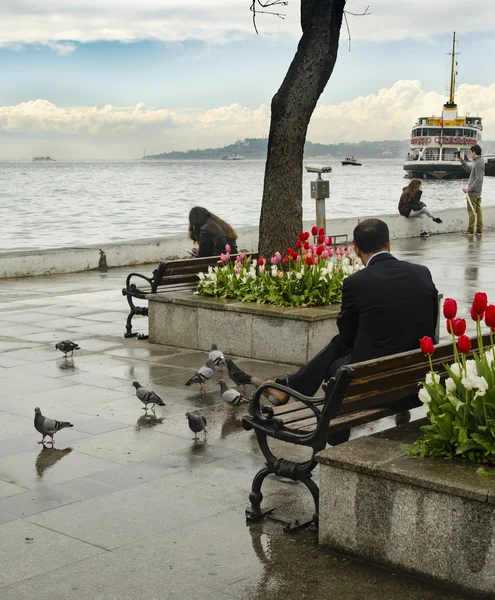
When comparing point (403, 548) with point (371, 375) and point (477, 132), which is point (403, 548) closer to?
point (371, 375)

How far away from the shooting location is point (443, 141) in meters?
87.6

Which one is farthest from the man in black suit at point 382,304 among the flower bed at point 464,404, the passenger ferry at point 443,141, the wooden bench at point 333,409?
the passenger ferry at point 443,141

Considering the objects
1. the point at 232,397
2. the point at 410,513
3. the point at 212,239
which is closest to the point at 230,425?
the point at 232,397

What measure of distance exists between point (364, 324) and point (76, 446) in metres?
2.02

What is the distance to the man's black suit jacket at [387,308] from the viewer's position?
212 inches

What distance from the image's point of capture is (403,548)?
4.14 metres

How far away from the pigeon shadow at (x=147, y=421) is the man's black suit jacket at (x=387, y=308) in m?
1.74

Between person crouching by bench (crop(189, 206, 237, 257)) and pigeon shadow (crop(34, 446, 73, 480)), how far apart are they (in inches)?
193

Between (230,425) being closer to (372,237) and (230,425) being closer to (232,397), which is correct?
(232,397)

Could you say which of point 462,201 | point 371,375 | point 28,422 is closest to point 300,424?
point 371,375

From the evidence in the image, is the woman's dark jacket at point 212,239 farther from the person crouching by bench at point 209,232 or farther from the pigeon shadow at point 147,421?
the pigeon shadow at point 147,421

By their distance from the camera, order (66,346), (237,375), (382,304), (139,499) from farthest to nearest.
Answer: (66,346), (237,375), (382,304), (139,499)

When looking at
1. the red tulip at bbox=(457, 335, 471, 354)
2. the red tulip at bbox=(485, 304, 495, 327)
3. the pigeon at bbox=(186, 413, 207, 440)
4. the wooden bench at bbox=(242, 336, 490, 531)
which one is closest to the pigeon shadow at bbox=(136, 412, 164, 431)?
the pigeon at bbox=(186, 413, 207, 440)

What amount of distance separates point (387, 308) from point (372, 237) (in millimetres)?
440
